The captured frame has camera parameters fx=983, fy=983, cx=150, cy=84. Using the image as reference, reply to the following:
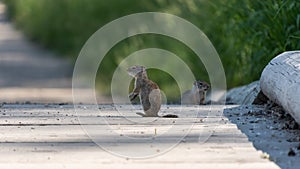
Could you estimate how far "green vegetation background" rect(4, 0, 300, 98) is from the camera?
328 inches

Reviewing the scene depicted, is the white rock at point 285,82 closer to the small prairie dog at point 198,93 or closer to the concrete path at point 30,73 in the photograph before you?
the small prairie dog at point 198,93

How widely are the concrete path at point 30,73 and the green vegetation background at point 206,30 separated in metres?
0.38

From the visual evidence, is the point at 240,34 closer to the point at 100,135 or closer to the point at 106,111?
the point at 106,111

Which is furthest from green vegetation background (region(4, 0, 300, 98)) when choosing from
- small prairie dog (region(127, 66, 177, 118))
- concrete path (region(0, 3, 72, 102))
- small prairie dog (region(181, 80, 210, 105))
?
small prairie dog (region(127, 66, 177, 118))

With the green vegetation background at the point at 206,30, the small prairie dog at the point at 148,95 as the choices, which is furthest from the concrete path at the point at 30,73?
the small prairie dog at the point at 148,95

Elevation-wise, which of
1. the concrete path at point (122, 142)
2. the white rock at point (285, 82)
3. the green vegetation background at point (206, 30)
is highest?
the green vegetation background at point (206, 30)

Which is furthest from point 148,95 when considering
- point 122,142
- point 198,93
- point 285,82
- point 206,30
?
point 206,30

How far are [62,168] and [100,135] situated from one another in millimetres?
981

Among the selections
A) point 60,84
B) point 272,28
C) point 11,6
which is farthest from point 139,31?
point 11,6

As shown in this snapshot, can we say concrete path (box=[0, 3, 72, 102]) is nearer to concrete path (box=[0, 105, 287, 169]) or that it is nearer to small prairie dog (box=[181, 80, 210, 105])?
small prairie dog (box=[181, 80, 210, 105])

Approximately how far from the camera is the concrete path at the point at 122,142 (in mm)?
4531

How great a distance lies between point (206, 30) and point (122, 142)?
5758mm

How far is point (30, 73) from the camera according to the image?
1552 cm

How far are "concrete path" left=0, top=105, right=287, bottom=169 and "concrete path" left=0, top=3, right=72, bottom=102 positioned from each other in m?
5.49
